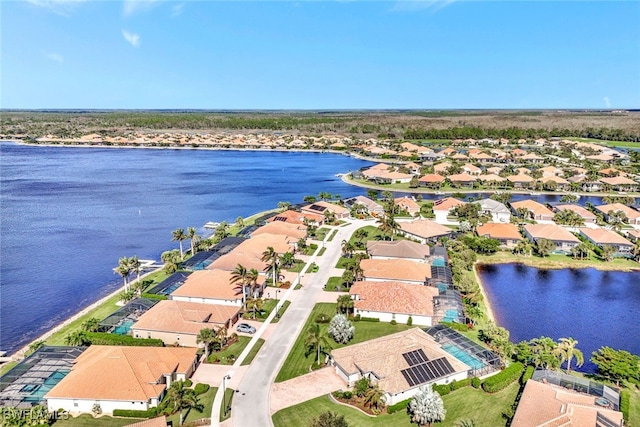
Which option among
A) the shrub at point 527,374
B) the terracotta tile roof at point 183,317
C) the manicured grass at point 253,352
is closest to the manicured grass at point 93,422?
the manicured grass at point 253,352

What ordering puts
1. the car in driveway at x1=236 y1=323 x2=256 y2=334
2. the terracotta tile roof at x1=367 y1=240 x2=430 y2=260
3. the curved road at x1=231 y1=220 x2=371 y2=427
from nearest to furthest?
the curved road at x1=231 y1=220 x2=371 y2=427, the car in driveway at x1=236 y1=323 x2=256 y2=334, the terracotta tile roof at x1=367 y1=240 x2=430 y2=260

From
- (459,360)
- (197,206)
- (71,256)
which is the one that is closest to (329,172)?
(197,206)

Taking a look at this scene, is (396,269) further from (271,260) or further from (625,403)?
(625,403)

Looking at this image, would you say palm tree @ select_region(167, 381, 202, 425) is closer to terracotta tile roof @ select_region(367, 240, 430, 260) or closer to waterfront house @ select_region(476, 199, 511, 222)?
terracotta tile roof @ select_region(367, 240, 430, 260)

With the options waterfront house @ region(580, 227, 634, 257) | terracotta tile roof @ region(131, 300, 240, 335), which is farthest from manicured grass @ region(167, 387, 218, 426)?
waterfront house @ region(580, 227, 634, 257)

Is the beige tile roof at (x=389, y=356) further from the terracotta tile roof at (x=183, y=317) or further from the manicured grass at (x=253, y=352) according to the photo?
the terracotta tile roof at (x=183, y=317)

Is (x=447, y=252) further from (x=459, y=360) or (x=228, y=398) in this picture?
(x=228, y=398)
